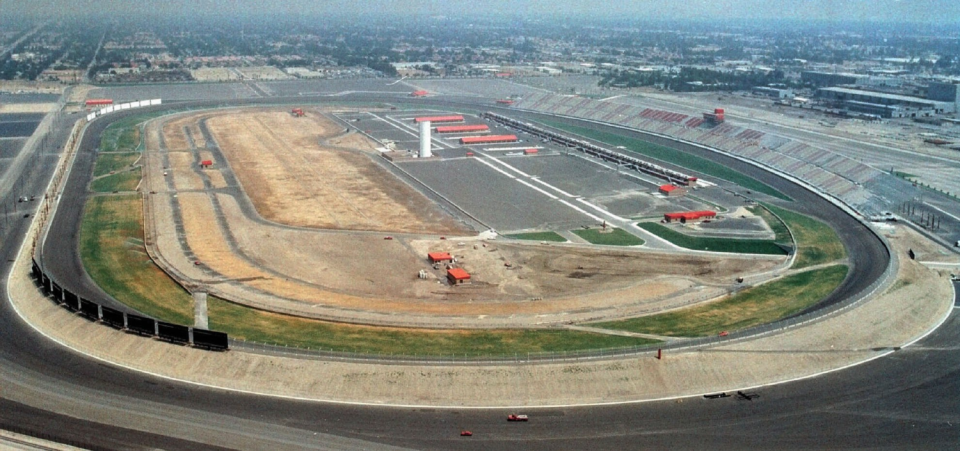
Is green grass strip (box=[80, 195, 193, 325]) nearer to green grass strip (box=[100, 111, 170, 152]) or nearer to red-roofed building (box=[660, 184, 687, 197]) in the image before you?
green grass strip (box=[100, 111, 170, 152])

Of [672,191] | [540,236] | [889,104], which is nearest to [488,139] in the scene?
[672,191]

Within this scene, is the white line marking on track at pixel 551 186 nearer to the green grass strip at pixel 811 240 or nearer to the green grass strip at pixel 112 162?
the green grass strip at pixel 811 240

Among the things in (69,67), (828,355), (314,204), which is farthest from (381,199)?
(69,67)

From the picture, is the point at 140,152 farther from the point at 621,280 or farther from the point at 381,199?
the point at 621,280

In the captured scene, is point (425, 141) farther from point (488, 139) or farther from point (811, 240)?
point (811, 240)

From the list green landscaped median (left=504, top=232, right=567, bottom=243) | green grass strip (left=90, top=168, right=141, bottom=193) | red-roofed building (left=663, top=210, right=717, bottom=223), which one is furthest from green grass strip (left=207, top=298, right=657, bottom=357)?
green grass strip (left=90, top=168, right=141, bottom=193)

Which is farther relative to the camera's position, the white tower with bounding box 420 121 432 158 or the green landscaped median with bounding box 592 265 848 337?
the white tower with bounding box 420 121 432 158
